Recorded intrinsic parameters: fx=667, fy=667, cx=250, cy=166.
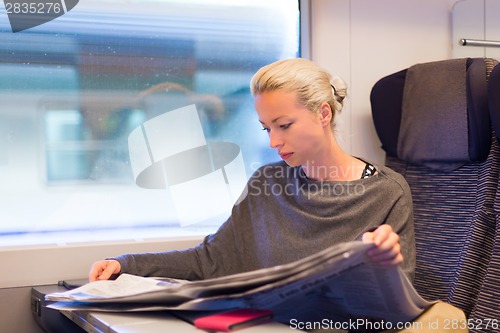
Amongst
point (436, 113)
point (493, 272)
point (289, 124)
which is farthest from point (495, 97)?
point (289, 124)

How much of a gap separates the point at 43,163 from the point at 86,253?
10.6 inches

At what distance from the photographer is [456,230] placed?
6.12 feet

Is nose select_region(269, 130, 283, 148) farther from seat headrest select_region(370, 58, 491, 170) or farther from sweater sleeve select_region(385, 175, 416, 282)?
seat headrest select_region(370, 58, 491, 170)

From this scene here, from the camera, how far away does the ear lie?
61.0 inches

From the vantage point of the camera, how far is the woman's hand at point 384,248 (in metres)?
0.95

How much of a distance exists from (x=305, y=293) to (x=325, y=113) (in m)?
0.64

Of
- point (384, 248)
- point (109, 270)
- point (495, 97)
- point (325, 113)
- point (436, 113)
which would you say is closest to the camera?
point (384, 248)

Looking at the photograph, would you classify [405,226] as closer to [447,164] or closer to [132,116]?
[447,164]

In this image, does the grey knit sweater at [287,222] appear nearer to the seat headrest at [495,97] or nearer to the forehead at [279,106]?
the forehead at [279,106]

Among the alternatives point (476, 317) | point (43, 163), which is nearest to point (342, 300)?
point (476, 317)

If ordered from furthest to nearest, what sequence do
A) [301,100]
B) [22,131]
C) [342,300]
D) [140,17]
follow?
[140,17]
[22,131]
[301,100]
[342,300]

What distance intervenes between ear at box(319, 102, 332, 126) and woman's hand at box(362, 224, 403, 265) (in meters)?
0.61

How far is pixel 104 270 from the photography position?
1428 millimetres

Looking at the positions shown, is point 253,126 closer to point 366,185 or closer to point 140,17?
point 140,17
